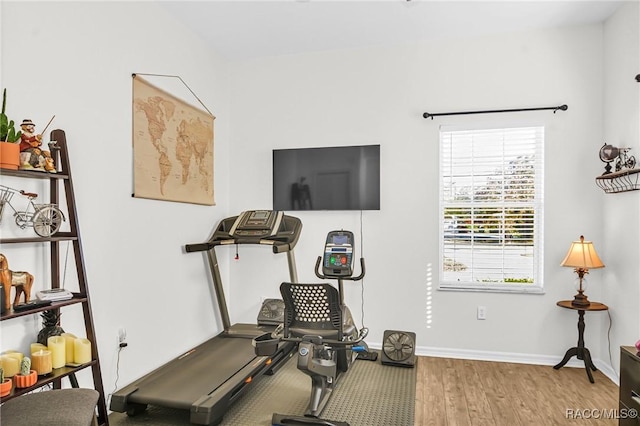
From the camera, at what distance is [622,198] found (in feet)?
11.2

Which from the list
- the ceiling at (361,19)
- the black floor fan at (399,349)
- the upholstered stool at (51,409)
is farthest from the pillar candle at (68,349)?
the ceiling at (361,19)

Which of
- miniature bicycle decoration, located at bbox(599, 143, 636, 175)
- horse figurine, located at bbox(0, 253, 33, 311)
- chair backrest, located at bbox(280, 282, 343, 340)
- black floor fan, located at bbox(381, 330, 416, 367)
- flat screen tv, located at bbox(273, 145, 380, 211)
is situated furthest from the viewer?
flat screen tv, located at bbox(273, 145, 380, 211)

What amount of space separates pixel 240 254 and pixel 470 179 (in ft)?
8.09

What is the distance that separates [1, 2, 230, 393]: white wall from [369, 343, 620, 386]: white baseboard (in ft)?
6.72

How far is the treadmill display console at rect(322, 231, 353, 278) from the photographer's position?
10.8 ft

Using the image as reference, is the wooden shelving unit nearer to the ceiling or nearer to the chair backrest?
the chair backrest

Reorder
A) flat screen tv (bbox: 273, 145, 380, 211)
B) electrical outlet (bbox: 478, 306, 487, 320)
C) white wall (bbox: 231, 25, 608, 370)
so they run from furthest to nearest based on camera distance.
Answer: flat screen tv (bbox: 273, 145, 380, 211), electrical outlet (bbox: 478, 306, 487, 320), white wall (bbox: 231, 25, 608, 370)

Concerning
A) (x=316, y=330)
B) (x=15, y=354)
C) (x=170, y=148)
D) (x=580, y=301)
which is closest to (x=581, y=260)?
(x=580, y=301)

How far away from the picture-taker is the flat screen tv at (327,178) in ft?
13.8

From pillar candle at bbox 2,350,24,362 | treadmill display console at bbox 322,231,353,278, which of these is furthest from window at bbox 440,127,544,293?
pillar candle at bbox 2,350,24,362

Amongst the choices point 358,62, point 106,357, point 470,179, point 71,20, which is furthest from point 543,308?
point 71,20

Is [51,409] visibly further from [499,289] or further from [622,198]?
[622,198]

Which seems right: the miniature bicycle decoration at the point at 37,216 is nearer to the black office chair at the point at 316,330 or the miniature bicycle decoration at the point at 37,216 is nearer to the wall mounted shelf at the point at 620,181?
the black office chair at the point at 316,330

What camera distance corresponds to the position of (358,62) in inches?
170
